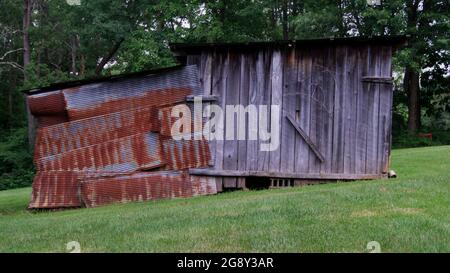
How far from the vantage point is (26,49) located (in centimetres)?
3584

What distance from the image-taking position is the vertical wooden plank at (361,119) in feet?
43.3

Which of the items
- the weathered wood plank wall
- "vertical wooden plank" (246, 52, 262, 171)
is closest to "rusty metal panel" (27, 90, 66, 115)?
the weathered wood plank wall

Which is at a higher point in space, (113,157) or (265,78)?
(265,78)

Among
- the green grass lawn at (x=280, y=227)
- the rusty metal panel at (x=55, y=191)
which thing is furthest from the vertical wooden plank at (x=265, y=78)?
the rusty metal panel at (x=55, y=191)

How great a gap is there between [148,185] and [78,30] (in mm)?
25200

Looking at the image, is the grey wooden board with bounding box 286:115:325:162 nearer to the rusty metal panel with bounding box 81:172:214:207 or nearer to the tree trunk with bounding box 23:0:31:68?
the rusty metal panel with bounding box 81:172:214:207

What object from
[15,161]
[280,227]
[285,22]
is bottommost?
[15,161]

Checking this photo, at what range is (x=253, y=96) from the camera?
13.5 metres

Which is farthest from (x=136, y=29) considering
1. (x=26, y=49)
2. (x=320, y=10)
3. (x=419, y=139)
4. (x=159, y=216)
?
(x=159, y=216)

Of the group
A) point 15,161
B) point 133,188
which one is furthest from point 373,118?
point 15,161

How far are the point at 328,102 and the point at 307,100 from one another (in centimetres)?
55

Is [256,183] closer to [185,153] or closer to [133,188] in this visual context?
[185,153]

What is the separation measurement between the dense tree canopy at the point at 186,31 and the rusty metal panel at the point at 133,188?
20269 mm

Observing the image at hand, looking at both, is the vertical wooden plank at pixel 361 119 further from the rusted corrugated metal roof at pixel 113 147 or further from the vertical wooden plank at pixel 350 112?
the rusted corrugated metal roof at pixel 113 147
